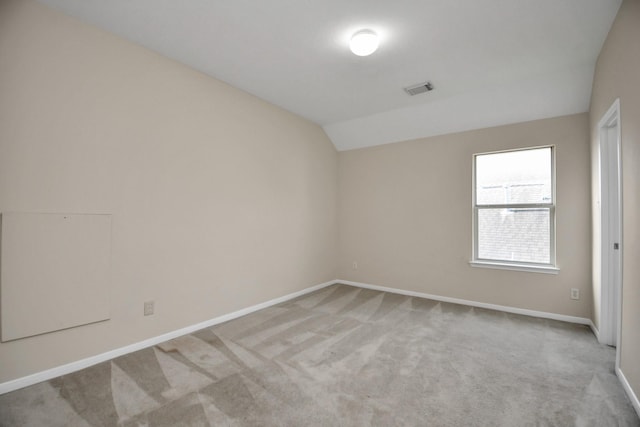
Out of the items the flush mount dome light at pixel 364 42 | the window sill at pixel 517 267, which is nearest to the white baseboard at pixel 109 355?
the window sill at pixel 517 267

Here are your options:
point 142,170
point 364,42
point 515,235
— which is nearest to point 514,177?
point 515,235

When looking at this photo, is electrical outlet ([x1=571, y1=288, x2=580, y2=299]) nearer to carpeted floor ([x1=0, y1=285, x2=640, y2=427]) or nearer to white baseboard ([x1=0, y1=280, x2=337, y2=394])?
carpeted floor ([x1=0, y1=285, x2=640, y2=427])

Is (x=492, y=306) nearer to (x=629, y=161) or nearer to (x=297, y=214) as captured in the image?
(x=629, y=161)

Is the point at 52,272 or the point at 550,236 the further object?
the point at 550,236

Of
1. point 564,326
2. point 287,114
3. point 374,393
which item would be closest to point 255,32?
point 287,114

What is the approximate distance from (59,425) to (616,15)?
4.63 metres

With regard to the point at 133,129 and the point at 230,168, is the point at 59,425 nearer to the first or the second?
the point at 133,129

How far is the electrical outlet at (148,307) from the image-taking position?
9.02ft

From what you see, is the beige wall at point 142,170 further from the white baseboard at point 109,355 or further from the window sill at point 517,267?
the window sill at point 517,267

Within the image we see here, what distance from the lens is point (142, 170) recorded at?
108 inches

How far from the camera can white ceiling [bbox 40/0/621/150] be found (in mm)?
2227

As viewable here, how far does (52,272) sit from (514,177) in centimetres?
489

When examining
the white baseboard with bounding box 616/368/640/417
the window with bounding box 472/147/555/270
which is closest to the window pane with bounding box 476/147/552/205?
the window with bounding box 472/147/555/270

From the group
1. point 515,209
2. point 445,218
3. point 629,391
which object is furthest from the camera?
point 445,218
